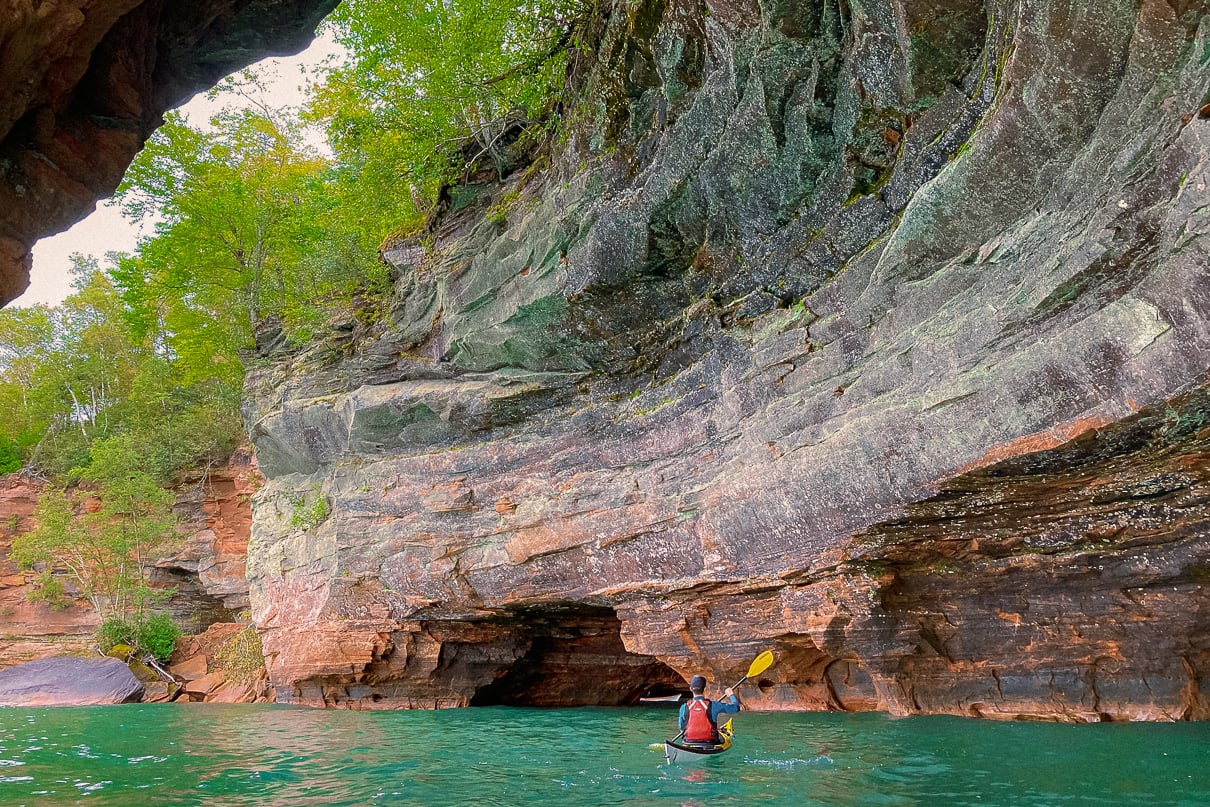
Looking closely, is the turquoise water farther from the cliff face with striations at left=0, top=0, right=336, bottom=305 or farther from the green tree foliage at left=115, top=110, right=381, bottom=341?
the green tree foliage at left=115, top=110, right=381, bottom=341

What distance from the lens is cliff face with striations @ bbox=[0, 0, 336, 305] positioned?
646cm

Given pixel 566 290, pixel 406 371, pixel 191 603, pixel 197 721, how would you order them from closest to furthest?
pixel 566 290 → pixel 197 721 → pixel 406 371 → pixel 191 603

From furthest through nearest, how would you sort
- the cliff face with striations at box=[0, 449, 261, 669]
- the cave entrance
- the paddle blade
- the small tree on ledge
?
the cliff face with striations at box=[0, 449, 261, 669] < the small tree on ledge < the cave entrance < the paddle blade

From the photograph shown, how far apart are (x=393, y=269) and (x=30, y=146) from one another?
12779 mm

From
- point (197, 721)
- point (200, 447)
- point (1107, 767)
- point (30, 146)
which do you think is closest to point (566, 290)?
point (30, 146)

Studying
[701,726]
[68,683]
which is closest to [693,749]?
[701,726]

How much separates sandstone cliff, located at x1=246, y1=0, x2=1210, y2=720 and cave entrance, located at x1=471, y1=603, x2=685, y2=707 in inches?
15.8

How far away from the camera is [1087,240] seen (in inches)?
306

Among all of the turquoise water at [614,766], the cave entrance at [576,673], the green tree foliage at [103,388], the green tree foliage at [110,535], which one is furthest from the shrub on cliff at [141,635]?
the cave entrance at [576,673]

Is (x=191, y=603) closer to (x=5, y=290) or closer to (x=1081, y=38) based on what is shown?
(x=5, y=290)

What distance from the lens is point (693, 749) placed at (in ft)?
32.1

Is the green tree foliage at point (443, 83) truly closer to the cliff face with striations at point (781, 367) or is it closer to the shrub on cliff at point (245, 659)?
the cliff face with striations at point (781, 367)

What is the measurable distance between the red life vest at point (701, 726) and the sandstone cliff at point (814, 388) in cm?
300

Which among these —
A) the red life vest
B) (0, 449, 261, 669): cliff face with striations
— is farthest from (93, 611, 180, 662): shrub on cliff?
the red life vest
